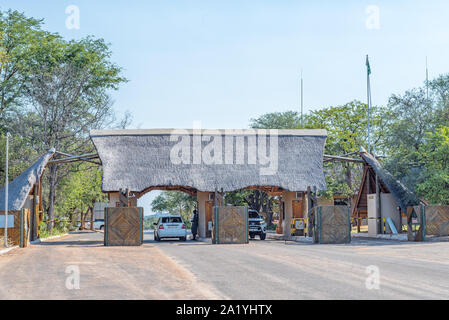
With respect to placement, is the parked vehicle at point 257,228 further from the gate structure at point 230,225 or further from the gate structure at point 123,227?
the gate structure at point 123,227

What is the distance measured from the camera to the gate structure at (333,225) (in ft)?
104

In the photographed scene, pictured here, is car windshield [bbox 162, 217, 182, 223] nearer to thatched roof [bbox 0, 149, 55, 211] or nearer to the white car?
the white car

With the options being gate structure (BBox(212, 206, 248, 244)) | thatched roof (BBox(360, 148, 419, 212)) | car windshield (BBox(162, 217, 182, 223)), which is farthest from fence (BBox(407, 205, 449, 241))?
car windshield (BBox(162, 217, 182, 223))

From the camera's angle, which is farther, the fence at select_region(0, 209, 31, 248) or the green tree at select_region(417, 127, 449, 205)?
the green tree at select_region(417, 127, 449, 205)

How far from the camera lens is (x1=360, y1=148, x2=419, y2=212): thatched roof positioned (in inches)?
1409

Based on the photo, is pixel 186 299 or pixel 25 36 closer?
pixel 186 299

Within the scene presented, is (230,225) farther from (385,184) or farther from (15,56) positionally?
(15,56)

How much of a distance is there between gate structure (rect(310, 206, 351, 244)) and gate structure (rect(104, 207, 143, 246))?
30.7 ft

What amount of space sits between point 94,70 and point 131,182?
1813 centimetres

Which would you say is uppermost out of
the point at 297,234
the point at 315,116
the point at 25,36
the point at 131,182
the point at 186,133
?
the point at 25,36

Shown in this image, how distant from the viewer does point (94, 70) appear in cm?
5094

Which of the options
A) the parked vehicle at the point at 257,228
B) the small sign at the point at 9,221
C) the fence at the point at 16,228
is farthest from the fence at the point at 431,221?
the small sign at the point at 9,221
